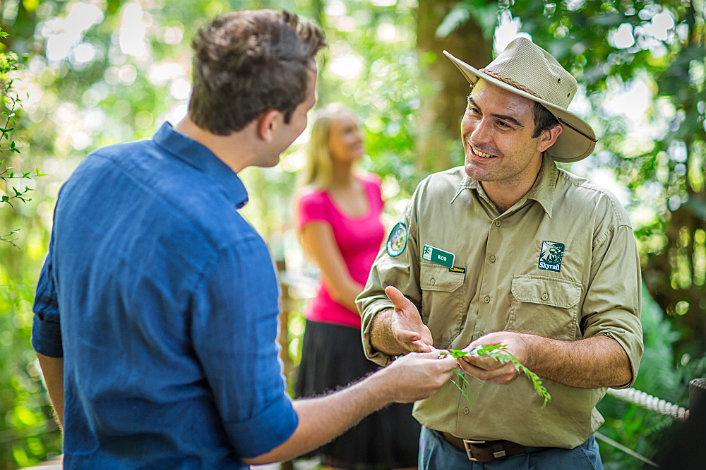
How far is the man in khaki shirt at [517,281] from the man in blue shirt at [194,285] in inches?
21.0

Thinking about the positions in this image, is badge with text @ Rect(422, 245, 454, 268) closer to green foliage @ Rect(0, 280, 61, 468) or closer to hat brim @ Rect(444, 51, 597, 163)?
hat brim @ Rect(444, 51, 597, 163)

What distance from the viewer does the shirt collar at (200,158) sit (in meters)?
1.32

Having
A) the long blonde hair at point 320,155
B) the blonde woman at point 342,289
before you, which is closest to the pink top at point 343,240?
the blonde woman at point 342,289

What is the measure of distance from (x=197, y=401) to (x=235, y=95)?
2.05 ft

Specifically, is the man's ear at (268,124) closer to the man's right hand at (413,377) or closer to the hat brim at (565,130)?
the man's right hand at (413,377)

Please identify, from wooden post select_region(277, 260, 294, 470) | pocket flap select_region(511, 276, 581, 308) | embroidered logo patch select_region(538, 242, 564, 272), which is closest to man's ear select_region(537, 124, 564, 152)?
embroidered logo patch select_region(538, 242, 564, 272)

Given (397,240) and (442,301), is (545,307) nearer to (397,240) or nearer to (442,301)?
(442,301)

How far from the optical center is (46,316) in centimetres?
153

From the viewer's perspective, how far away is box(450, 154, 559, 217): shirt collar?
1877 millimetres

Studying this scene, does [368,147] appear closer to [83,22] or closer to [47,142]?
[47,142]

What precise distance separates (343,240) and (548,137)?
1.73 metres

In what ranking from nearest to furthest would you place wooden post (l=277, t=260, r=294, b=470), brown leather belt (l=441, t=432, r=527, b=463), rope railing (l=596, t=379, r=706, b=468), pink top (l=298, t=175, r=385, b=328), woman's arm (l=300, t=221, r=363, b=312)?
rope railing (l=596, t=379, r=706, b=468), brown leather belt (l=441, t=432, r=527, b=463), woman's arm (l=300, t=221, r=363, b=312), pink top (l=298, t=175, r=385, b=328), wooden post (l=277, t=260, r=294, b=470)

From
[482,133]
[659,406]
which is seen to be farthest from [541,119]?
[659,406]

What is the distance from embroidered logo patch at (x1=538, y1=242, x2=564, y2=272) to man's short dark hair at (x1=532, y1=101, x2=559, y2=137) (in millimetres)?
342
